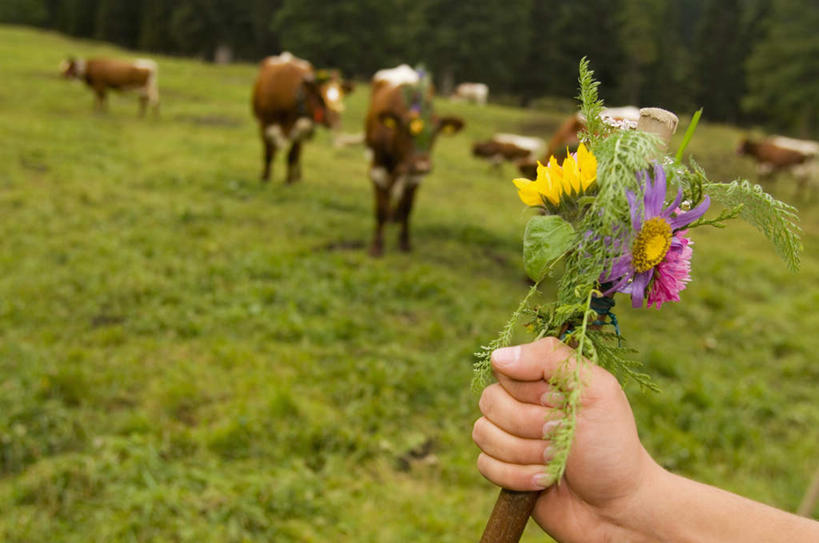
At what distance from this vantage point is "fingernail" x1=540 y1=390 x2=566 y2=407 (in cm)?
93

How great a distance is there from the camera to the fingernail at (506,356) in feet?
3.39

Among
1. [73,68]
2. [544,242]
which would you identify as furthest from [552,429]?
[73,68]

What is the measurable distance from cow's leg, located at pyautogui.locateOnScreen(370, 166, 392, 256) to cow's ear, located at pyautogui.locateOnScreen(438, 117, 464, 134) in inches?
31.3

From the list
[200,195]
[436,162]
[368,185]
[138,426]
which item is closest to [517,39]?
[436,162]

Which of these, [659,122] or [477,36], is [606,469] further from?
[477,36]

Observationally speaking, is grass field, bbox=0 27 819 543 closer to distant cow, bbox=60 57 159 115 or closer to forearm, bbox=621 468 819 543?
forearm, bbox=621 468 819 543

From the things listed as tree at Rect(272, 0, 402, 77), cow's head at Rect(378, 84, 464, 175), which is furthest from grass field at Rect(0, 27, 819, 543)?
tree at Rect(272, 0, 402, 77)

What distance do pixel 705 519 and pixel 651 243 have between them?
570mm

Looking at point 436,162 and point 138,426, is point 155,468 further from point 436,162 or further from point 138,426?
point 436,162

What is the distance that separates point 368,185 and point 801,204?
12.4 metres

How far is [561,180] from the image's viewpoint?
40.1 inches

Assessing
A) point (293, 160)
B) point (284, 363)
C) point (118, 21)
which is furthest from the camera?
point (118, 21)

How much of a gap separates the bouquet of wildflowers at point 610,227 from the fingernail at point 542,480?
0.02 m

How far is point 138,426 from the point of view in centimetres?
324
